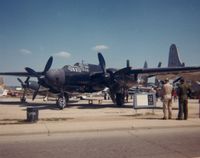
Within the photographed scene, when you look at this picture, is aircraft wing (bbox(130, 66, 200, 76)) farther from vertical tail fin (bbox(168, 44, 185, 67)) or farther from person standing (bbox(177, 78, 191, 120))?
vertical tail fin (bbox(168, 44, 185, 67))

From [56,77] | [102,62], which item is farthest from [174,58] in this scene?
[56,77]

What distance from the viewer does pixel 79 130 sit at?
1197 cm

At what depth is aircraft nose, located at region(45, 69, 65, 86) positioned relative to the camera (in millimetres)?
23019

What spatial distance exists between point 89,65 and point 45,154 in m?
20.6

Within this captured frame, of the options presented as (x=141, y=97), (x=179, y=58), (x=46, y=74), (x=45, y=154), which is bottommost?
(x=45, y=154)

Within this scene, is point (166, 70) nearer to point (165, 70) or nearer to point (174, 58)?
point (165, 70)

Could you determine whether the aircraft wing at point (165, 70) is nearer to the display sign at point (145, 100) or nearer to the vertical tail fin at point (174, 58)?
the display sign at point (145, 100)

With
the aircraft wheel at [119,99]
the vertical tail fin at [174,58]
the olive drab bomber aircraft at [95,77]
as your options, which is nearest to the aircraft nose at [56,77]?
the olive drab bomber aircraft at [95,77]

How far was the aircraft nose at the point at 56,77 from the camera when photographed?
2302 cm

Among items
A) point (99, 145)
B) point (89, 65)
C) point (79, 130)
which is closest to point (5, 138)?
point (79, 130)

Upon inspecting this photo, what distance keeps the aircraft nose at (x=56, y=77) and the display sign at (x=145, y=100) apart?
26.4 feet

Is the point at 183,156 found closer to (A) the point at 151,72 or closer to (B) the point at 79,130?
(B) the point at 79,130

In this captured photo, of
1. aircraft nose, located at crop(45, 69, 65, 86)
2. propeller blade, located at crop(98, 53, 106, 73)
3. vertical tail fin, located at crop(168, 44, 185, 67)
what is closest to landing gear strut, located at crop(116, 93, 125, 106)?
propeller blade, located at crop(98, 53, 106, 73)

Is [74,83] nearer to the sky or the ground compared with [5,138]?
nearer to the sky
